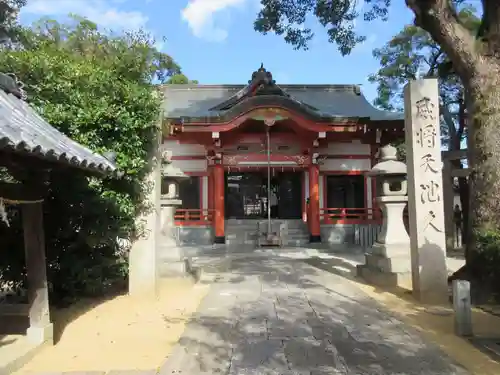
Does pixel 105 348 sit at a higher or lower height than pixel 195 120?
lower

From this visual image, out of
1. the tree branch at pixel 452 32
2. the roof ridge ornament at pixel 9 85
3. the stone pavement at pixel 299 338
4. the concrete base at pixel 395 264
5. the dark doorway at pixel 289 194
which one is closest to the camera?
the stone pavement at pixel 299 338

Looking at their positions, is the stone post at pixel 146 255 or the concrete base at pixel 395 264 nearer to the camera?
the stone post at pixel 146 255

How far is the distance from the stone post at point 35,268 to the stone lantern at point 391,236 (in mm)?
5790

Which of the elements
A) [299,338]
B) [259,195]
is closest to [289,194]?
[259,195]

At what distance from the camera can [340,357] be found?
13.6ft

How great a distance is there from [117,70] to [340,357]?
5366 millimetres

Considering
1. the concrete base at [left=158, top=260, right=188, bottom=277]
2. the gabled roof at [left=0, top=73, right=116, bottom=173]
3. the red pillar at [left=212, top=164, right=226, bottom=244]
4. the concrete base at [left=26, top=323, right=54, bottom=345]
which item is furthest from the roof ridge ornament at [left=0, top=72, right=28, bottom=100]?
the red pillar at [left=212, top=164, right=226, bottom=244]

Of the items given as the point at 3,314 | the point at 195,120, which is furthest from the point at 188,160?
the point at 3,314

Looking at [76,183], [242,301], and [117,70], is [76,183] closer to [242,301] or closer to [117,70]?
[117,70]

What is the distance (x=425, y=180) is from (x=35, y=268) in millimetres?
5711

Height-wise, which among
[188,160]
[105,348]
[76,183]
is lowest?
[105,348]

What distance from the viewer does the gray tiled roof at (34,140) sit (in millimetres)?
3113

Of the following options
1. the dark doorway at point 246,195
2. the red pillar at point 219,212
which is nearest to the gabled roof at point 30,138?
the red pillar at point 219,212

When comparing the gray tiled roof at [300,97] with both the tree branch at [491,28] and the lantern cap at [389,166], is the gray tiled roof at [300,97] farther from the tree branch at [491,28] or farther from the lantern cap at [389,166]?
the tree branch at [491,28]
